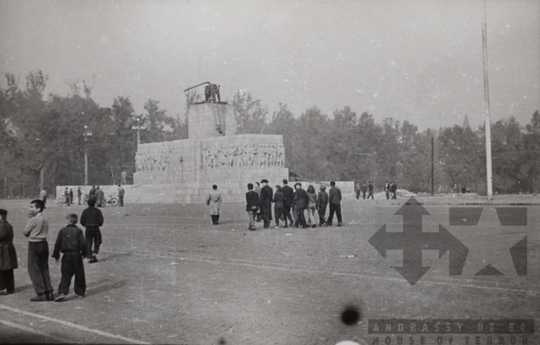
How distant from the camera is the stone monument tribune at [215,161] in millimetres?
38656

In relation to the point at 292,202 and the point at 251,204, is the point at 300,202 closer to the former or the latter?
the point at 292,202

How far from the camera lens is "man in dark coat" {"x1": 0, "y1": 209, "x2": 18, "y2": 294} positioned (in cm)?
855

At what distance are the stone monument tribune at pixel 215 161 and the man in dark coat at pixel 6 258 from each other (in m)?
28.3

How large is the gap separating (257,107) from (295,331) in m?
66.4

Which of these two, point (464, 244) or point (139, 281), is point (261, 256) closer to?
point (139, 281)

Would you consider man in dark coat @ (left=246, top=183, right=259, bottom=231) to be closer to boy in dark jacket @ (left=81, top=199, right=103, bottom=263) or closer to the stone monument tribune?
boy in dark jacket @ (left=81, top=199, right=103, bottom=263)

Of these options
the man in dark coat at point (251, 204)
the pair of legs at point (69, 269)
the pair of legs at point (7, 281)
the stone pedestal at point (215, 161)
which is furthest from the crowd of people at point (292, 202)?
the stone pedestal at point (215, 161)

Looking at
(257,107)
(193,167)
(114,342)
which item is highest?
(257,107)

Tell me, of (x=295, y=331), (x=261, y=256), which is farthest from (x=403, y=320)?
(x=261, y=256)

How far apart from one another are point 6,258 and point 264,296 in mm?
4033

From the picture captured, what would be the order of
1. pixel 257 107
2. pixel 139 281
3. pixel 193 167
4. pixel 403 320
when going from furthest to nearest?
1. pixel 257 107
2. pixel 193 167
3. pixel 139 281
4. pixel 403 320

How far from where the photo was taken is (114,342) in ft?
19.2

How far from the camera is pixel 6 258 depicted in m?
8.55

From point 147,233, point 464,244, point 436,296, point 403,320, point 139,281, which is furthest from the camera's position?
point 147,233
